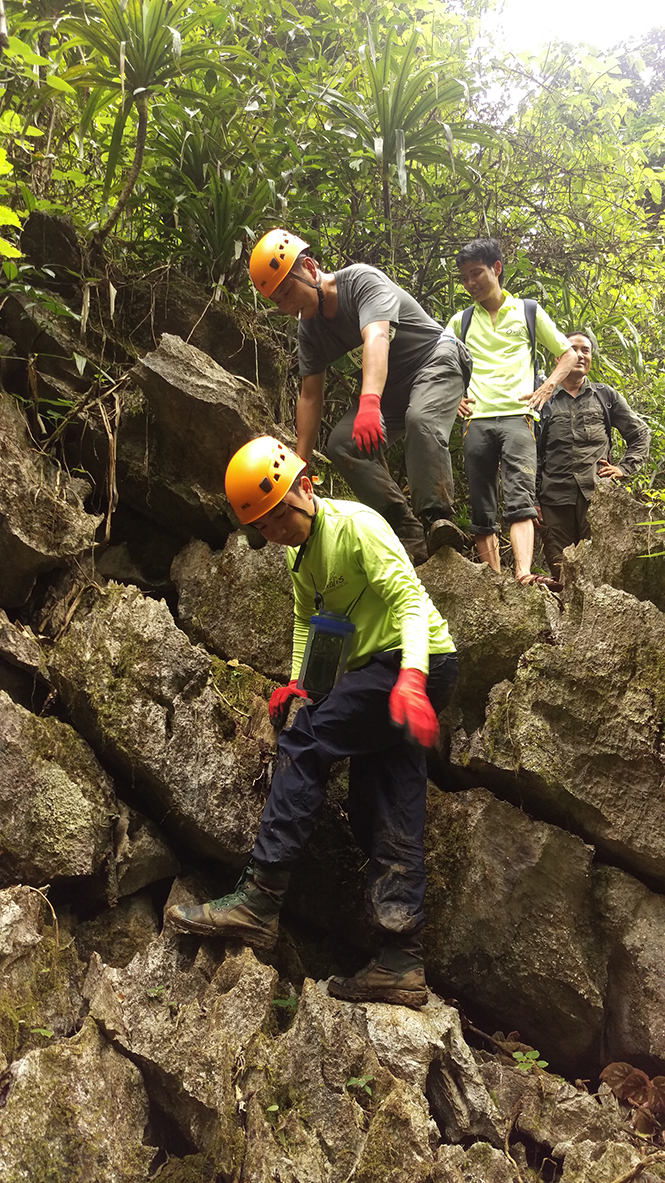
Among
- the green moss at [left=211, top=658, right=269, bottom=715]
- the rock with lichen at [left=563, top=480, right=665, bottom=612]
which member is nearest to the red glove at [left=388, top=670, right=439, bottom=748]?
the green moss at [left=211, top=658, right=269, bottom=715]

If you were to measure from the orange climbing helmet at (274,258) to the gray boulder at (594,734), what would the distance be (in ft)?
7.59

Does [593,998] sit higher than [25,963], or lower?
higher

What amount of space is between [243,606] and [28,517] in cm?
133

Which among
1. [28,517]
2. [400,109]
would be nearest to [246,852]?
[28,517]

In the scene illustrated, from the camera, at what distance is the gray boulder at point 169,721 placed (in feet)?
11.7

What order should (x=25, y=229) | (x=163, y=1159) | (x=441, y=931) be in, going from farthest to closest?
(x=25, y=229)
(x=441, y=931)
(x=163, y=1159)

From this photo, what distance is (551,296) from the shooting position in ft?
22.5

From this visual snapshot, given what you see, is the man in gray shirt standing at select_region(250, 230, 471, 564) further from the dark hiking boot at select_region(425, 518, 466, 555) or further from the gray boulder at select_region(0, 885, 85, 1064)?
the gray boulder at select_region(0, 885, 85, 1064)

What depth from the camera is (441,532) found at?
14.3ft

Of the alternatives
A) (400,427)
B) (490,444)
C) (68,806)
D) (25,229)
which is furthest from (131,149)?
(68,806)

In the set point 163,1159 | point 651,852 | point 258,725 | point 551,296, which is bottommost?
point 163,1159

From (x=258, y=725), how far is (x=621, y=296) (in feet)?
21.3

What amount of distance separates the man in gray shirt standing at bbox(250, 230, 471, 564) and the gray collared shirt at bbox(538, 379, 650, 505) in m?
1.20

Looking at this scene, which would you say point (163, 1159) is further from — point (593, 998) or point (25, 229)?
point (25, 229)
